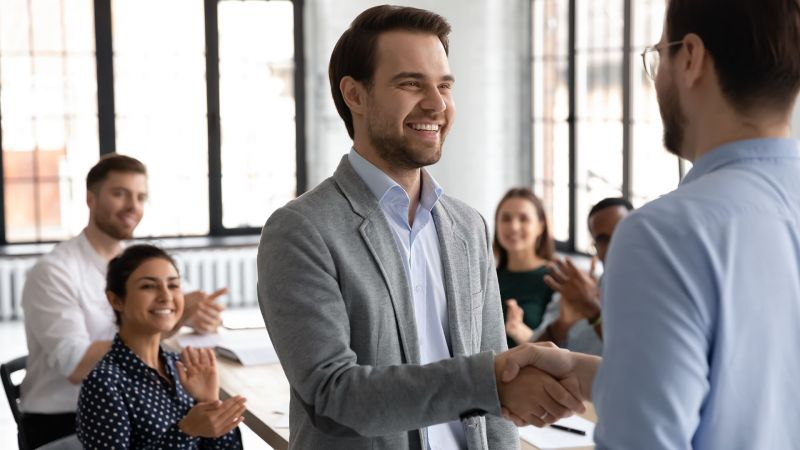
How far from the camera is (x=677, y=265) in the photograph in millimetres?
1214

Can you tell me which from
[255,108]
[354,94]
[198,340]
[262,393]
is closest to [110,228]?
[198,340]

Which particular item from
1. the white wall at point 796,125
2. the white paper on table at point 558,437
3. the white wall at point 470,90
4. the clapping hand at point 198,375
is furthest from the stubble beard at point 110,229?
the white wall at point 470,90

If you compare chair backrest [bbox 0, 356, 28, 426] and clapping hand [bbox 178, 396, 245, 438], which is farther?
chair backrest [bbox 0, 356, 28, 426]

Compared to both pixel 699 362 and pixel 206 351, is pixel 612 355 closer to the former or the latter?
pixel 699 362

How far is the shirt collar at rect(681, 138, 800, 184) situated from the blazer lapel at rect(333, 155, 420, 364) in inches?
27.2

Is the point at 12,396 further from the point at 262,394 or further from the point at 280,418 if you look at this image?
the point at 280,418

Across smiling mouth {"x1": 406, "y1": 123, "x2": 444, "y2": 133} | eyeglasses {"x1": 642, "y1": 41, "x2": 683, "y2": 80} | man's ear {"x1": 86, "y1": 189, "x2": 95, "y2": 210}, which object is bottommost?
man's ear {"x1": 86, "y1": 189, "x2": 95, "y2": 210}

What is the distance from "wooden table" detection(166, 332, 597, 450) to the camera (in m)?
3.04

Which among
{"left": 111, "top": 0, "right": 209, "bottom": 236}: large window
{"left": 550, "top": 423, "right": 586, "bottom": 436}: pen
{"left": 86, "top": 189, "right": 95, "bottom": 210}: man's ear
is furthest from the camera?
{"left": 111, "top": 0, "right": 209, "bottom": 236}: large window

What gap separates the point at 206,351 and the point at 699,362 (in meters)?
2.21

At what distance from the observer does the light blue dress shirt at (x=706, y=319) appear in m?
1.21

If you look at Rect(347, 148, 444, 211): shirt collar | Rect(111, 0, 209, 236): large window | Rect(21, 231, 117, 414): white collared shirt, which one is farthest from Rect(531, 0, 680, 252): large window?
Rect(347, 148, 444, 211): shirt collar

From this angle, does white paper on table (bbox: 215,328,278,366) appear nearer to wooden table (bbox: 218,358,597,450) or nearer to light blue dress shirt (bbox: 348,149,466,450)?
wooden table (bbox: 218,358,597,450)

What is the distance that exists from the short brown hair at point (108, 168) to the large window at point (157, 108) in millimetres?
5039
